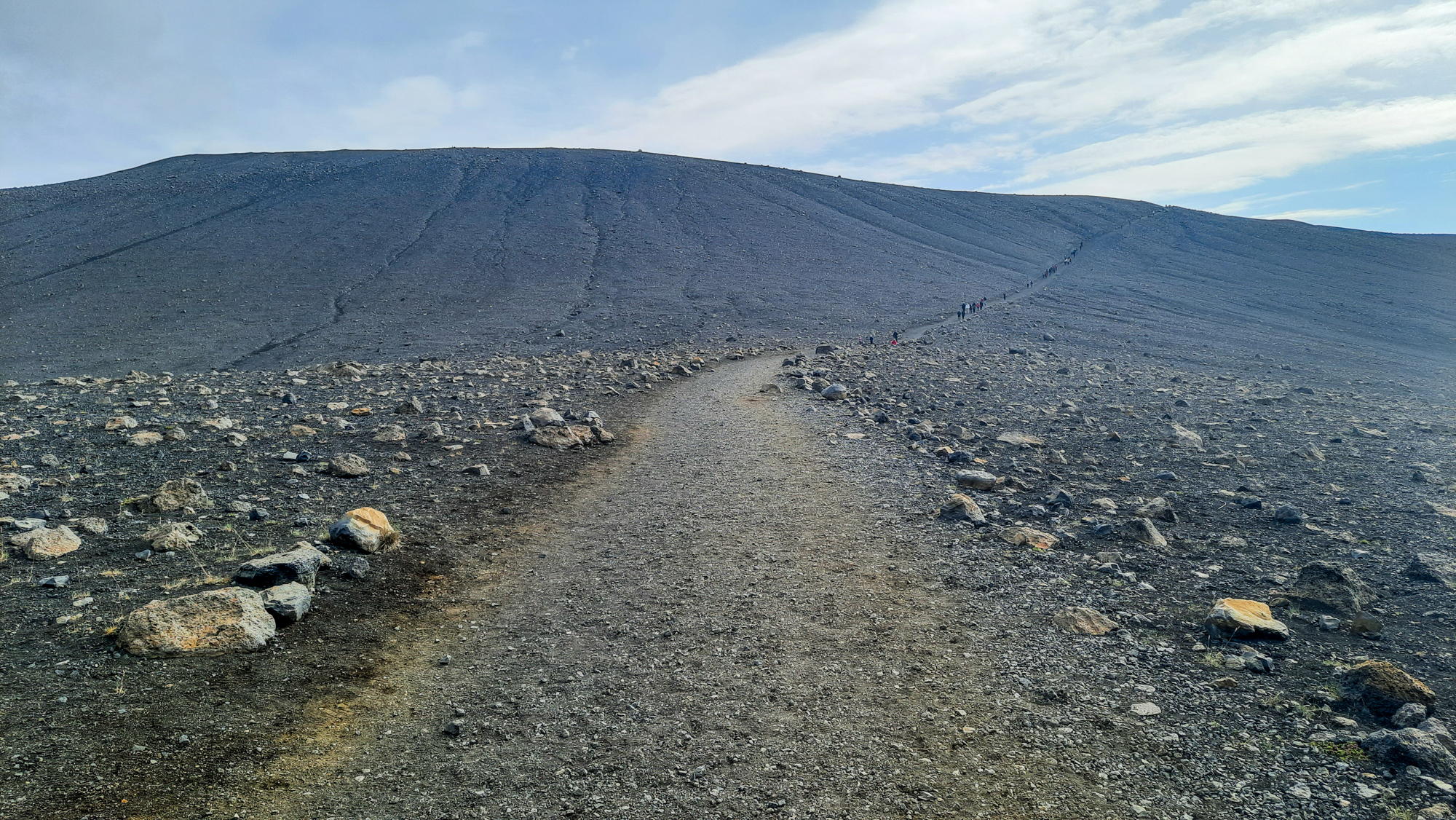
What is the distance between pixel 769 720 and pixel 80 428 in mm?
11659

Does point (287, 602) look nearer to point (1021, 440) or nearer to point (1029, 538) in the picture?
point (1029, 538)

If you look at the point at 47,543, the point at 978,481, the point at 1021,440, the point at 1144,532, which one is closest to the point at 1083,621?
the point at 1144,532

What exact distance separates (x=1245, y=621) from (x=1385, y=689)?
0.97m

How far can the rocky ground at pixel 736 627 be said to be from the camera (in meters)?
4.07

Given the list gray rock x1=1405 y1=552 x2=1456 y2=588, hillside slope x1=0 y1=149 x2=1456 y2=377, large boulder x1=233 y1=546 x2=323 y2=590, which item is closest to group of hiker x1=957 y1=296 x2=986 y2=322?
hillside slope x1=0 y1=149 x2=1456 y2=377

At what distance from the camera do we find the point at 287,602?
573cm

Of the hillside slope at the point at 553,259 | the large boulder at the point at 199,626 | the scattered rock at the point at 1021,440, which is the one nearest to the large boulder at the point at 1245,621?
the scattered rock at the point at 1021,440

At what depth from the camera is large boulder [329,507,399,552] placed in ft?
23.5

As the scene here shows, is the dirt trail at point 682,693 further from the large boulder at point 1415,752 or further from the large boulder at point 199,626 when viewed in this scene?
the large boulder at point 1415,752

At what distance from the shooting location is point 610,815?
12.9 ft

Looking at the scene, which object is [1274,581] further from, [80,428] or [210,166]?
[210,166]

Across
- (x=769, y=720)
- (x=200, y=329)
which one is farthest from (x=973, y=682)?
(x=200, y=329)

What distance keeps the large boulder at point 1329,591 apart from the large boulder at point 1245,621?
52cm

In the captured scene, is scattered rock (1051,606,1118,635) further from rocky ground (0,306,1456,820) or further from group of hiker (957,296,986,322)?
group of hiker (957,296,986,322)
